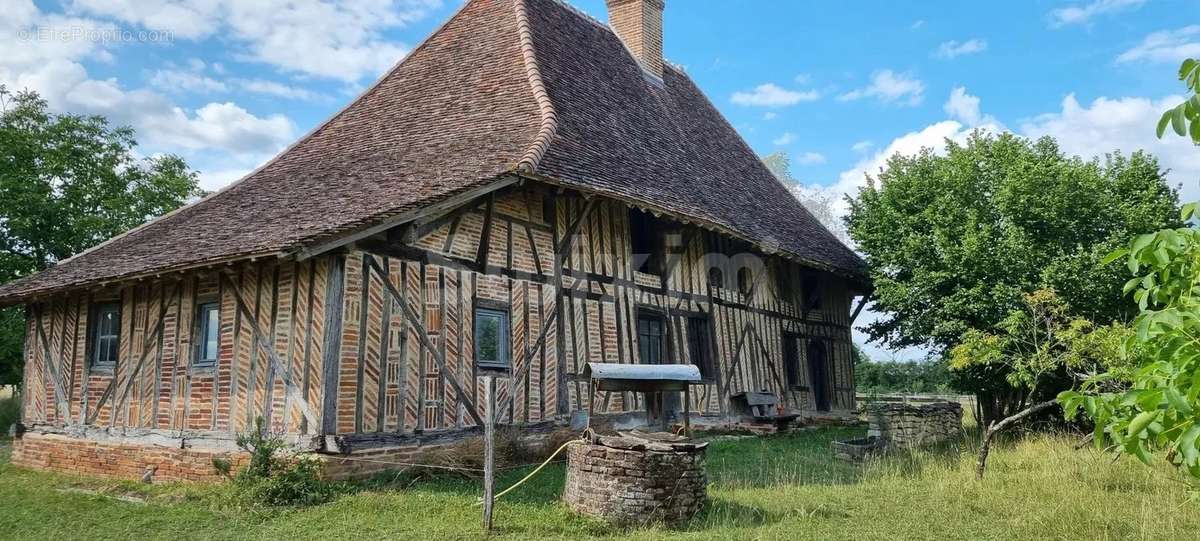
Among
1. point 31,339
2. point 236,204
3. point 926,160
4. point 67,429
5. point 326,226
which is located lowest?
point 67,429

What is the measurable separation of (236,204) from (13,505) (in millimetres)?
4360

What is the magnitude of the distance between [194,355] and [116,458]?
1776 mm

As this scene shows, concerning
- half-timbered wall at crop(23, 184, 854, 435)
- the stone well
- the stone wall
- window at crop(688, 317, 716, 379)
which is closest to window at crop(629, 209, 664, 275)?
half-timbered wall at crop(23, 184, 854, 435)

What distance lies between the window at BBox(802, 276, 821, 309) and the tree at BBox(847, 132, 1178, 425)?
1950 millimetres

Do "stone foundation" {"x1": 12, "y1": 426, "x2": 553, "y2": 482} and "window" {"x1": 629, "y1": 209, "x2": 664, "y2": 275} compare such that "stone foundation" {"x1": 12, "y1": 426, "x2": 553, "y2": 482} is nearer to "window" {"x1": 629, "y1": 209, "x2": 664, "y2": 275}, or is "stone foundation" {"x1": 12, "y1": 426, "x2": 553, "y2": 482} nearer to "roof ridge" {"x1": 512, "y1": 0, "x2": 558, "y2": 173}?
"roof ridge" {"x1": 512, "y1": 0, "x2": 558, "y2": 173}

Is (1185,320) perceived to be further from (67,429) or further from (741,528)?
(67,429)

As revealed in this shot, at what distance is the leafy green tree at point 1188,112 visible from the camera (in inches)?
104

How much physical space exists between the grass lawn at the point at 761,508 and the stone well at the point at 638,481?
17 centimetres

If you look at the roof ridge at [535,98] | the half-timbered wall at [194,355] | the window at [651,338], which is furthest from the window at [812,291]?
the half-timbered wall at [194,355]

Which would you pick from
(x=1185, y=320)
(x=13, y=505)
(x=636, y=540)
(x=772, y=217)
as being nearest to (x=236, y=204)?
(x=13, y=505)

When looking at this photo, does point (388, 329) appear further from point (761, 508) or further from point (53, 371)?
point (53, 371)

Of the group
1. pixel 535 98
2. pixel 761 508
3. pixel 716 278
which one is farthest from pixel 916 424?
pixel 535 98

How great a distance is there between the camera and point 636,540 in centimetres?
638

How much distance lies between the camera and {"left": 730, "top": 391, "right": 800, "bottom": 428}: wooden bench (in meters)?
14.5
